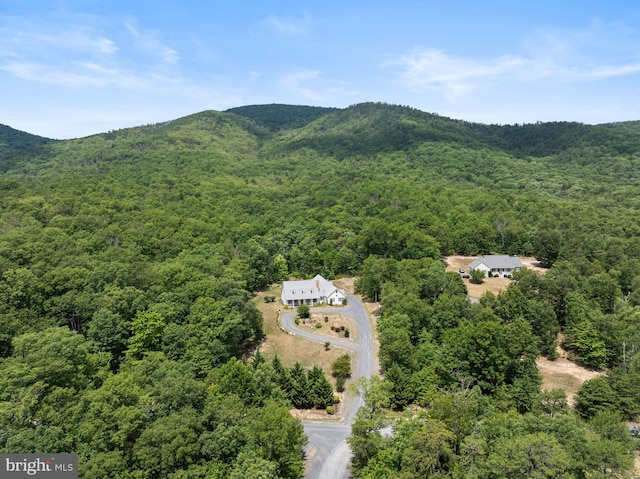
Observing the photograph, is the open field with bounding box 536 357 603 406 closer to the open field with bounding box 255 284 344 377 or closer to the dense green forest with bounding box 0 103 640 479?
the dense green forest with bounding box 0 103 640 479

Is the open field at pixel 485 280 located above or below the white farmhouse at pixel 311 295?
above

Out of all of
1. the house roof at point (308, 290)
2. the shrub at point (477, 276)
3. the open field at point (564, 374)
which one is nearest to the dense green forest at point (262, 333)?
the open field at point (564, 374)

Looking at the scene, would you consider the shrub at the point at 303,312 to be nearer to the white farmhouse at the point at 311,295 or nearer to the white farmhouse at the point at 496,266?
the white farmhouse at the point at 311,295

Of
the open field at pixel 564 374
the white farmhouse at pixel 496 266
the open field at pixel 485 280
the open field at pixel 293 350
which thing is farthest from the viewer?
the white farmhouse at pixel 496 266

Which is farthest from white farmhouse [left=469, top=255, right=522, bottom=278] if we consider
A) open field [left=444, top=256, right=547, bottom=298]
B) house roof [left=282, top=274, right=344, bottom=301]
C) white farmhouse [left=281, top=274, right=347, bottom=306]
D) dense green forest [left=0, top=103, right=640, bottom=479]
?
house roof [left=282, top=274, right=344, bottom=301]

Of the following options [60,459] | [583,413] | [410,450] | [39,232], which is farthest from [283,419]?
[39,232]

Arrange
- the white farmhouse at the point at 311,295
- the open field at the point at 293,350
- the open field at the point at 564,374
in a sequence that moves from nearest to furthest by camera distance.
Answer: the open field at the point at 564,374 → the open field at the point at 293,350 → the white farmhouse at the point at 311,295

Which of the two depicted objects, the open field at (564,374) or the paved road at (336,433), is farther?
the open field at (564,374)

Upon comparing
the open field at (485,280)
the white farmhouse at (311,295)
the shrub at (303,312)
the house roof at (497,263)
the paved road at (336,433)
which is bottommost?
the paved road at (336,433)
